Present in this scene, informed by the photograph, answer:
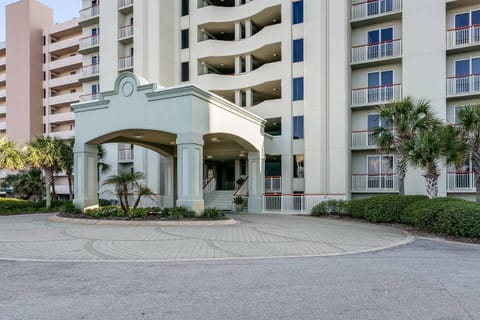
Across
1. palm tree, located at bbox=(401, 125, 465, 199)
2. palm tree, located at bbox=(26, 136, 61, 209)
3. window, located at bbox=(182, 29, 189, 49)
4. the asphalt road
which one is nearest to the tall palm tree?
palm tree, located at bbox=(401, 125, 465, 199)

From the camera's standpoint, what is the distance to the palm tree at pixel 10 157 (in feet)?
74.0

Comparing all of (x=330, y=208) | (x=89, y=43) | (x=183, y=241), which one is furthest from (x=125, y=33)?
(x=183, y=241)

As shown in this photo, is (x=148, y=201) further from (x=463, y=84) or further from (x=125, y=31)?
(x=463, y=84)

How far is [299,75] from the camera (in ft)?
76.5

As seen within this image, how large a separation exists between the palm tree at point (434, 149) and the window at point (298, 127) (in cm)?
878

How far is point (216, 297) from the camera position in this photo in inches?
212

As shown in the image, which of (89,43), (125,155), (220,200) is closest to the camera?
(220,200)

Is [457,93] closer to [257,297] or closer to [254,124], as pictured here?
[254,124]

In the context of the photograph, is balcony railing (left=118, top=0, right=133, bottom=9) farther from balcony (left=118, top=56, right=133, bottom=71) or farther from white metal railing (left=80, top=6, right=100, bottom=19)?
white metal railing (left=80, top=6, right=100, bottom=19)

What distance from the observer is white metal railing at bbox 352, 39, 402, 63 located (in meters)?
21.8

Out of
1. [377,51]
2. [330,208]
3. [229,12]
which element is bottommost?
[330,208]

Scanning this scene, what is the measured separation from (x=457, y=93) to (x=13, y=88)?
46.8 metres

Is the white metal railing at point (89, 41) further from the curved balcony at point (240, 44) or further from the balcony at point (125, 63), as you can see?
the curved balcony at point (240, 44)

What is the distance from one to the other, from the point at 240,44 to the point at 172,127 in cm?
1327
